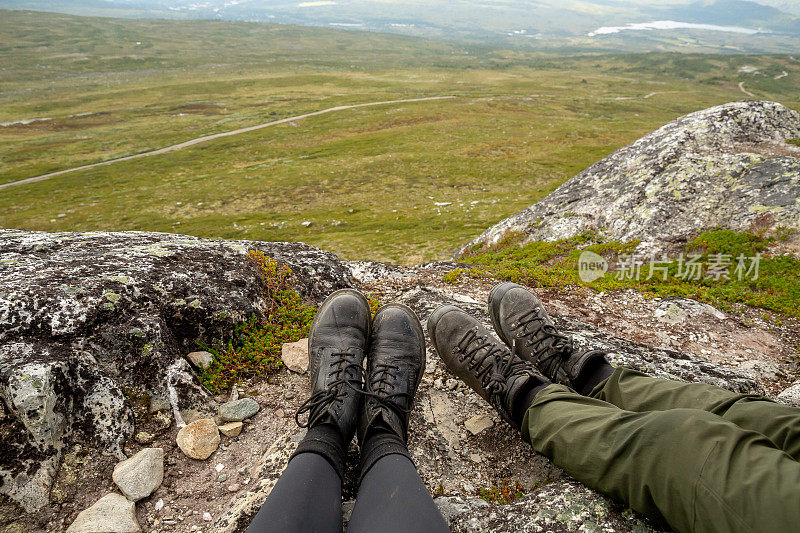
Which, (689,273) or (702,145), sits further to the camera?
(702,145)

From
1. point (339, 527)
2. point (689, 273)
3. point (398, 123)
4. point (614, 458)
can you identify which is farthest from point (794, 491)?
point (398, 123)

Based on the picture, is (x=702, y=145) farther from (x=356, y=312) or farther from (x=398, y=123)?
(x=398, y=123)

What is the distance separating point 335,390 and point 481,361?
1.94m

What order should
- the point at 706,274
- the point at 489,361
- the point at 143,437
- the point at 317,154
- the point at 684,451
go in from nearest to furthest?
the point at 684,451 → the point at 143,437 → the point at 489,361 → the point at 706,274 → the point at 317,154

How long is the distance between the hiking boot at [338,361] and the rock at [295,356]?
32 centimetres

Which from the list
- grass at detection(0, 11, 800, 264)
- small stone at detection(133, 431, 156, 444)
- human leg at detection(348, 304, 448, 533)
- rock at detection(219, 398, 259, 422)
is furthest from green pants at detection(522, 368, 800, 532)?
grass at detection(0, 11, 800, 264)

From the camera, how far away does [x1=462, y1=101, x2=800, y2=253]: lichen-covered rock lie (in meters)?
10.4

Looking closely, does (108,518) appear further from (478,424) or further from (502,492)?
(478,424)

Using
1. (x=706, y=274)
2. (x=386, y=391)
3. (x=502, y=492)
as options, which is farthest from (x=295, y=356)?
(x=706, y=274)

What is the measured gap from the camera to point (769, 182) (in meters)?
10.4

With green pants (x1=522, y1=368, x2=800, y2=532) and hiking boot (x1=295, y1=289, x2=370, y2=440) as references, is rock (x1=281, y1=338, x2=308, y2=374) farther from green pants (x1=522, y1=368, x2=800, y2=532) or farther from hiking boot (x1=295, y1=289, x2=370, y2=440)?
green pants (x1=522, y1=368, x2=800, y2=532)

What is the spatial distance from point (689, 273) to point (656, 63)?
9894 inches

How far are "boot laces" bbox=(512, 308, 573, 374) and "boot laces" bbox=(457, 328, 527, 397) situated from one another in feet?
0.72

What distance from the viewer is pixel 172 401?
435cm
